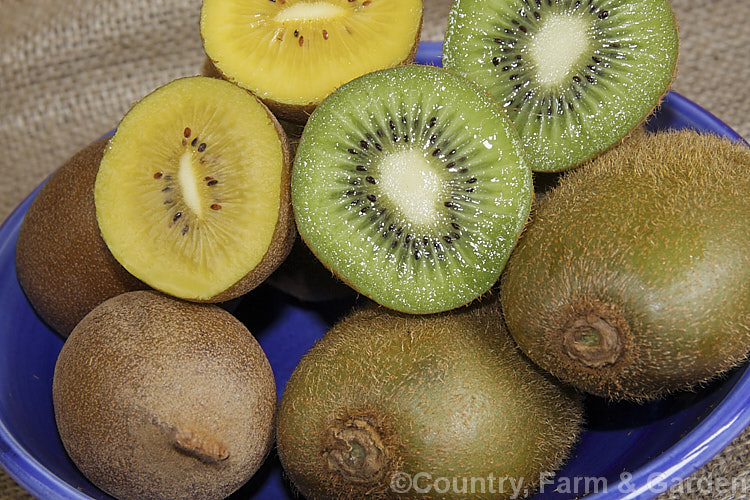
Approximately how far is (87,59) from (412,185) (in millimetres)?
1760

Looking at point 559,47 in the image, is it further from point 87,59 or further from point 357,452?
point 87,59

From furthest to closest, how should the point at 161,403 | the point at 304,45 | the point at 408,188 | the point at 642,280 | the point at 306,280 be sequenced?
the point at 306,280 → the point at 304,45 → the point at 408,188 → the point at 161,403 → the point at 642,280

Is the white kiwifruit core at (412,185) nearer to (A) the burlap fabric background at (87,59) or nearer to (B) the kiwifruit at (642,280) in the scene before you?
(B) the kiwifruit at (642,280)

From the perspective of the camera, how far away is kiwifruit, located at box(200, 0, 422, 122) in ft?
4.63

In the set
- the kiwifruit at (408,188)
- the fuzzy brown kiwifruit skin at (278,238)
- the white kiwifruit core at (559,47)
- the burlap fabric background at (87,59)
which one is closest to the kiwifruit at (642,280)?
the kiwifruit at (408,188)

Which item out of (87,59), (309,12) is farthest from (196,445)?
(87,59)

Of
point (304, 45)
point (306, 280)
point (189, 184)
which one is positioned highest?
point (304, 45)

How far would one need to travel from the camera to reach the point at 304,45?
1.43 meters

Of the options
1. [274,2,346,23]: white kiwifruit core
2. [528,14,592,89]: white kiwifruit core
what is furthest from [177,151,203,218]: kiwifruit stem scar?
[528,14,592,89]: white kiwifruit core

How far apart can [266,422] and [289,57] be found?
71cm

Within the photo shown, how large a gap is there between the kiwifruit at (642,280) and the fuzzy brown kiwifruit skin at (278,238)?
16.7 inches

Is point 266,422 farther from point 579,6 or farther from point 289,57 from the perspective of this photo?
point 579,6

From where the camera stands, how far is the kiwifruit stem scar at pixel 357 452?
3.72ft

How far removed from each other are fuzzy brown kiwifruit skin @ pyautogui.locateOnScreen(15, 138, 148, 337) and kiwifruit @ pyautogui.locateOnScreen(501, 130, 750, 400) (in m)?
0.81
